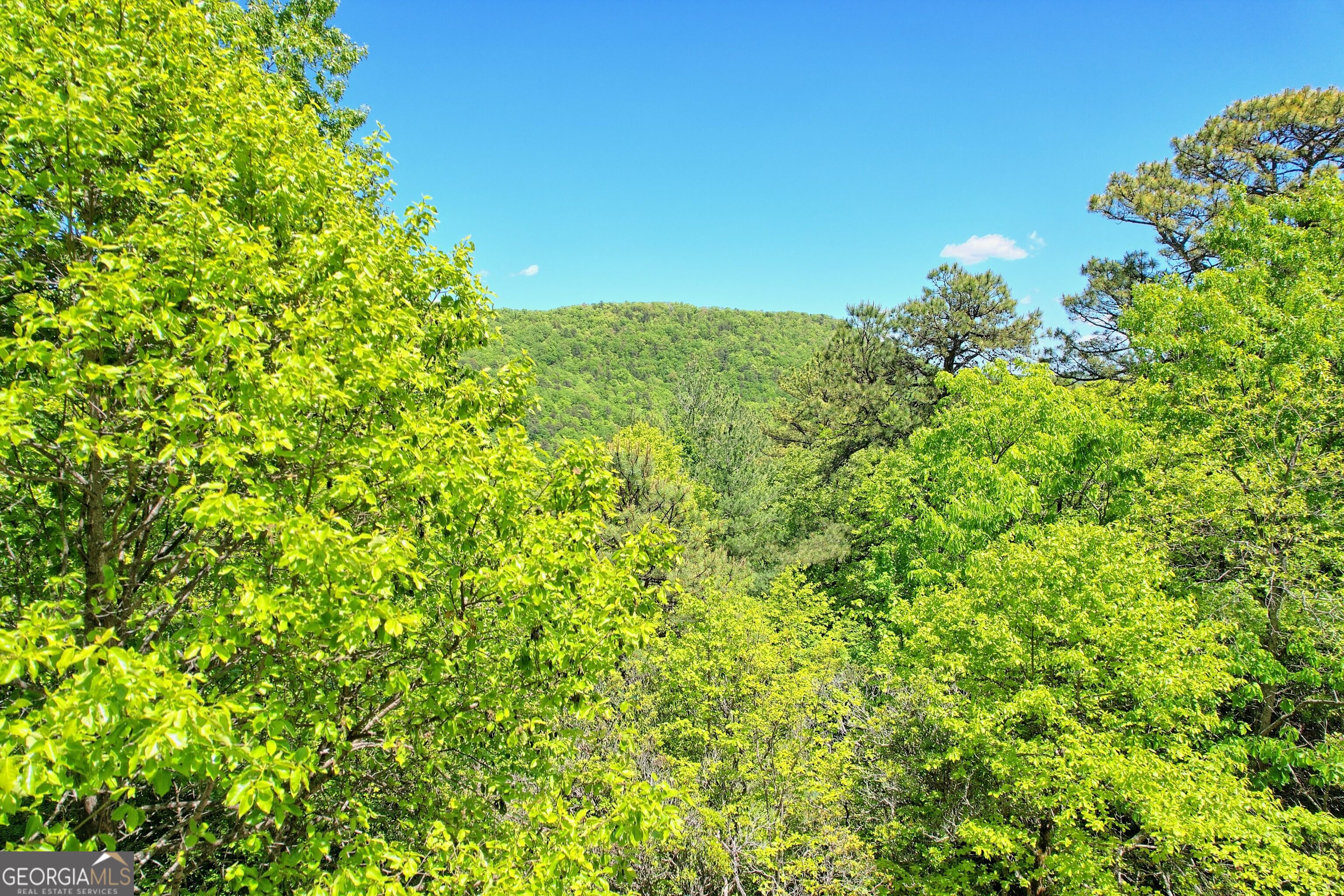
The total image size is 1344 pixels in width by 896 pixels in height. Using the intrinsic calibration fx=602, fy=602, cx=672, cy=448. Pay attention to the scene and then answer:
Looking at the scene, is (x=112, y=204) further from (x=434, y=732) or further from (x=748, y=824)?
(x=748, y=824)

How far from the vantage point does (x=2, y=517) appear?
16.1ft

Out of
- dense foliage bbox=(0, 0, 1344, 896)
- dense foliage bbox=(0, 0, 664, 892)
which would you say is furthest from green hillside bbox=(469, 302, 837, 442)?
dense foliage bbox=(0, 0, 664, 892)

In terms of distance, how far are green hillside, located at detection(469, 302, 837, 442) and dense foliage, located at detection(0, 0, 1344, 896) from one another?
42.7 metres

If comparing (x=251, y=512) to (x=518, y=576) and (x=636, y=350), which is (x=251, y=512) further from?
(x=636, y=350)

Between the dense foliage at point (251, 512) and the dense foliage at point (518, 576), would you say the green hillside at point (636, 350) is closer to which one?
the dense foliage at point (518, 576)

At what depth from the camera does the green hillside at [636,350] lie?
7144 cm

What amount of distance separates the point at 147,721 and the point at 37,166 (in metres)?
3.91

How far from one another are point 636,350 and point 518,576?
96.2m

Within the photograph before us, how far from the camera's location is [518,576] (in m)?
4.59

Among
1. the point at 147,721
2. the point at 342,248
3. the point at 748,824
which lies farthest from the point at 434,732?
the point at 748,824

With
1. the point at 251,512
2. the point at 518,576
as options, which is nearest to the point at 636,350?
the point at 518,576

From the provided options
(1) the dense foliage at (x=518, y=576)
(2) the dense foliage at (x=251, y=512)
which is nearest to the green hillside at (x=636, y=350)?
(1) the dense foliage at (x=518, y=576)

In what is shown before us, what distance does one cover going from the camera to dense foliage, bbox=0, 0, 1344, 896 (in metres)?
3.74

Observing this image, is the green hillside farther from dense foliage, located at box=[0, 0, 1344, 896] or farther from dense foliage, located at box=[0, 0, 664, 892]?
dense foliage, located at box=[0, 0, 664, 892]
